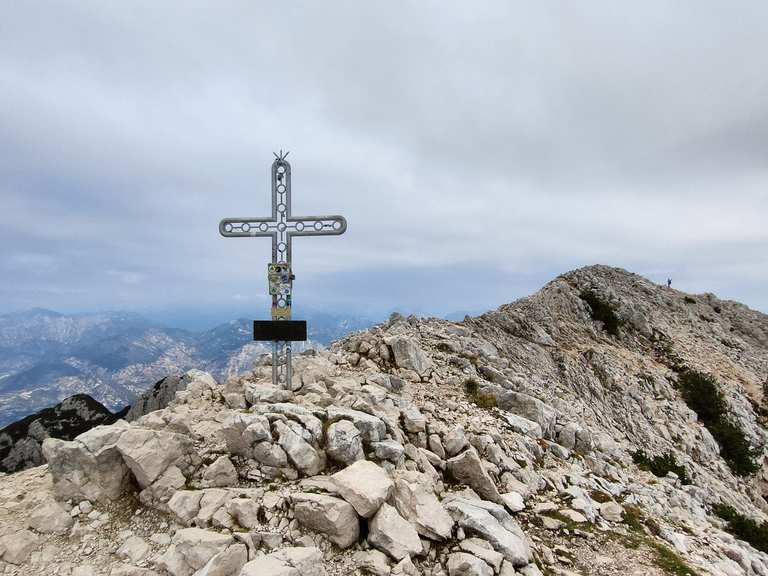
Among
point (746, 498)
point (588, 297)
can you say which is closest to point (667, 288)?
point (588, 297)

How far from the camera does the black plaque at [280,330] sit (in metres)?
14.5

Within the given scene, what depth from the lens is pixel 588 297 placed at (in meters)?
40.8

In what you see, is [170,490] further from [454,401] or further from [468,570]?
[454,401]

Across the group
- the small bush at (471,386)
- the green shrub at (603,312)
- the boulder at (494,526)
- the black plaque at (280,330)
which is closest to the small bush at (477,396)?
the small bush at (471,386)

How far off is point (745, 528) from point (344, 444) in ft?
65.2

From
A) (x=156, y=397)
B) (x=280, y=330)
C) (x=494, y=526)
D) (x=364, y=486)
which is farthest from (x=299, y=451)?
(x=156, y=397)

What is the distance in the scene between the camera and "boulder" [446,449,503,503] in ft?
36.6

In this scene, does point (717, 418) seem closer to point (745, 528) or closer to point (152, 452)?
point (745, 528)

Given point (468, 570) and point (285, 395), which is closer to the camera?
point (468, 570)

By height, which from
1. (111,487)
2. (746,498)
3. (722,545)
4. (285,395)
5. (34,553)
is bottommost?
(746,498)

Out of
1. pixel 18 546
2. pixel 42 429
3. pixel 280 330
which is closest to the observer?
pixel 18 546

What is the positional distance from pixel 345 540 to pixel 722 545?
13296mm

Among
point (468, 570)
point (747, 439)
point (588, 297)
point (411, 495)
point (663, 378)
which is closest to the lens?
point (468, 570)

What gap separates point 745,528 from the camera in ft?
57.5
